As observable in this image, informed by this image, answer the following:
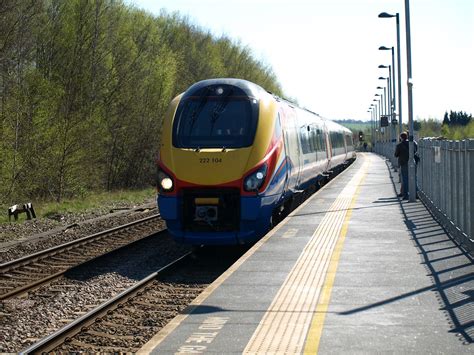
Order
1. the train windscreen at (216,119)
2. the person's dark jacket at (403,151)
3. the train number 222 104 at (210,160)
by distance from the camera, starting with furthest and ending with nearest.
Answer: the person's dark jacket at (403,151), the train windscreen at (216,119), the train number 222 104 at (210,160)

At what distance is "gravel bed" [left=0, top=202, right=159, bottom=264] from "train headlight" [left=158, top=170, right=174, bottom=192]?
3282 millimetres

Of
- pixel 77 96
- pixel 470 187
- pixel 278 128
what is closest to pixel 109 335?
pixel 470 187

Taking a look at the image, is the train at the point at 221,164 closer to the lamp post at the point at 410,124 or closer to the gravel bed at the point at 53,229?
the gravel bed at the point at 53,229

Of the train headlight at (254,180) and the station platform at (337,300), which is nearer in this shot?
the station platform at (337,300)

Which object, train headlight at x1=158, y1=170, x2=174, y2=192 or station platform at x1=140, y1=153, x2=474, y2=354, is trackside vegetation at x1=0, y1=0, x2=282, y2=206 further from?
station platform at x1=140, y1=153, x2=474, y2=354

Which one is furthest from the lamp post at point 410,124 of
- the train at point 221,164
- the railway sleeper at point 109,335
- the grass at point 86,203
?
the railway sleeper at point 109,335

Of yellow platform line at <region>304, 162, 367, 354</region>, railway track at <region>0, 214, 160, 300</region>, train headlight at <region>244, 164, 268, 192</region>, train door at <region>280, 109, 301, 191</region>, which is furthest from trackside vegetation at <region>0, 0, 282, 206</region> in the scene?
yellow platform line at <region>304, 162, 367, 354</region>

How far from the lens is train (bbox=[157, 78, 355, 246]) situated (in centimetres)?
1295

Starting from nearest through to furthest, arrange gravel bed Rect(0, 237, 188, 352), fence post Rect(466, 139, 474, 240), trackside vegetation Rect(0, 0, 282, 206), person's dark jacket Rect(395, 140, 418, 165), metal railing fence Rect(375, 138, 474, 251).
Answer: gravel bed Rect(0, 237, 188, 352) < fence post Rect(466, 139, 474, 240) < metal railing fence Rect(375, 138, 474, 251) < person's dark jacket Rect(395, 140, 418, 165) < trackside vegetation Rect(0, 0, 282, 206)

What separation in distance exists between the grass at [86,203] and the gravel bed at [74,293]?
24.6ft

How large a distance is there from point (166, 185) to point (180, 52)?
34.1 meters

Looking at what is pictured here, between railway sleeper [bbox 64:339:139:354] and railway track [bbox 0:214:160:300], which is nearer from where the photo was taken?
railway sleeper [bbox 64:339:139:354]

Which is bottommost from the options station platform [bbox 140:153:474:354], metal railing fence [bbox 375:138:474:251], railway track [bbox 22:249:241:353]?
railway track [bbox 22:249:241:353]

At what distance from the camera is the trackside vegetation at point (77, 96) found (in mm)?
23047
